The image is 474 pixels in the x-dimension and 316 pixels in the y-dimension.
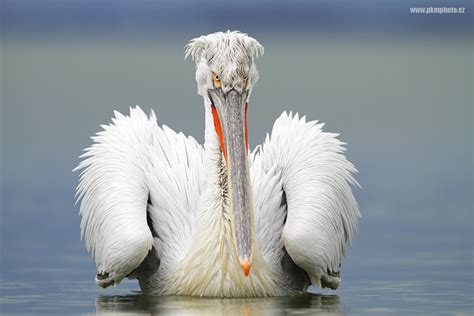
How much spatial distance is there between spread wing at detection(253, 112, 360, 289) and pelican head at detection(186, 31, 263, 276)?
79cm

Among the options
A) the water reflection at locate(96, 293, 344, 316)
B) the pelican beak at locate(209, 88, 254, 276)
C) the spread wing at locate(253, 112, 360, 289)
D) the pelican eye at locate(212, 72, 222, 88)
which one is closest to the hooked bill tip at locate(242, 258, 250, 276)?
the pelican beak at locate(209, 88, 254, 276)

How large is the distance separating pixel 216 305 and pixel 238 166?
3.58 feet

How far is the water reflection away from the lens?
944 cm

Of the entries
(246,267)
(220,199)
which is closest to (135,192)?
(220,199)

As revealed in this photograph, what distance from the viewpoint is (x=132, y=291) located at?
11.0 metres

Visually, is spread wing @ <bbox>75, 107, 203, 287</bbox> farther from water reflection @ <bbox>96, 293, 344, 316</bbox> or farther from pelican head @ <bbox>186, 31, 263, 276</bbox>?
pelican head @ <bbox>186, 31, 263, 276</bbox>

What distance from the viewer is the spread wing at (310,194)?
1044cm

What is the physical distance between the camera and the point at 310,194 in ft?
35.3

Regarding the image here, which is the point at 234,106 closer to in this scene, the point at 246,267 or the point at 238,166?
the point at 238,166

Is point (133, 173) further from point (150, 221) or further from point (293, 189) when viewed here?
point (293, 189)

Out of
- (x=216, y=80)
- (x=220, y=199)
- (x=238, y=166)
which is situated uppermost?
(x=216, y=80)

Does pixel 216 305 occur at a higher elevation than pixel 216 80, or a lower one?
lower

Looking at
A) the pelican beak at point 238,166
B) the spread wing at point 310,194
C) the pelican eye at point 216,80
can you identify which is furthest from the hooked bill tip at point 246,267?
the pelican eye at point 216,80

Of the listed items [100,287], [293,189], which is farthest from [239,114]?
[100,287]
